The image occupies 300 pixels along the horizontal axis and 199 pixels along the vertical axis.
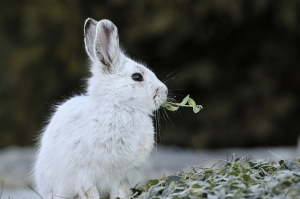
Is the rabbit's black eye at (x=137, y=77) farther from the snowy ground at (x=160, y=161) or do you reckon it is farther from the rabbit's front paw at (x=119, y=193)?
the snowy ground at (x=160, y=161)

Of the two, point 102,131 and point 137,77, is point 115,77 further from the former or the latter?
point 102,131

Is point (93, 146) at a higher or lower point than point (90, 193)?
higher

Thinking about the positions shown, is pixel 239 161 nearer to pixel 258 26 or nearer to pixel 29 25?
pixel 258 26

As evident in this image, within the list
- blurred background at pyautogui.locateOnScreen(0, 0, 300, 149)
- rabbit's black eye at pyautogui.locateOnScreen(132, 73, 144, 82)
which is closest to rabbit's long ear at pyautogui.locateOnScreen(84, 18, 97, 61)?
rabbit's black eye at pyautogui.locateOnScreen(132, 73, 144, 82)

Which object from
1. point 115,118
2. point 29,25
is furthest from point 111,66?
point 29,25

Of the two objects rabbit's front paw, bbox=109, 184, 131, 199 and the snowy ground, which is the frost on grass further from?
the snowy ground

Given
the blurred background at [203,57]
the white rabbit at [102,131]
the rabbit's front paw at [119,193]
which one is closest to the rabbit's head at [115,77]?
the white rabbit at [102,131]

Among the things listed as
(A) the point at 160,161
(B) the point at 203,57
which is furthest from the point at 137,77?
(B) the point at 203,57
